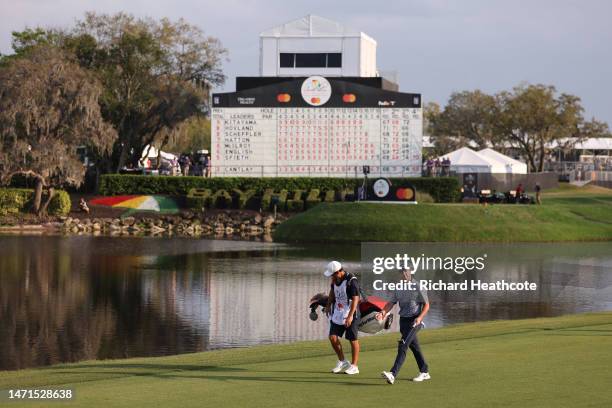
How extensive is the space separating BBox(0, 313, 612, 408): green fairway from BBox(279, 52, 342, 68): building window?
59.9 m

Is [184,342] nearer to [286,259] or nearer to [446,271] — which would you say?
[446,271]

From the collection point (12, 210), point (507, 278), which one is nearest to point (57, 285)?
point (507, 278)

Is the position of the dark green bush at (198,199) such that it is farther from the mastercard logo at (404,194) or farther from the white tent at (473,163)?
the white tent at (473,163)

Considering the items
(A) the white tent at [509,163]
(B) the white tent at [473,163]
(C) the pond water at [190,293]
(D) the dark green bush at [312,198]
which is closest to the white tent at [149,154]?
(D) the dark green bush at [312,198]

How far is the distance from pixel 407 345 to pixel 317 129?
58801 mm

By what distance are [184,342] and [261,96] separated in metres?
50.3

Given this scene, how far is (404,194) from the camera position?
213 ft

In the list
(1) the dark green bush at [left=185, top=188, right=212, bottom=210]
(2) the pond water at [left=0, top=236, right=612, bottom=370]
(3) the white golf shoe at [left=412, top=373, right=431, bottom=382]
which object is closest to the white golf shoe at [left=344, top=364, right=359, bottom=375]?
(3) the white golf shoe at [left=412, top=373, right=431, bottom=382]

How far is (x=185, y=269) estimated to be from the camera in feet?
147

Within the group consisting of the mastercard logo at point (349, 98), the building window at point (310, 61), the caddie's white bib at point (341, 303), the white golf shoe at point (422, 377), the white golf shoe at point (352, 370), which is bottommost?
the white golf shoe at point (352, 370)

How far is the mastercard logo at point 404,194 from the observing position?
64.8m

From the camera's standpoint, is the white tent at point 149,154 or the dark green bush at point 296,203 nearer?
the dark green bush at point 296,203

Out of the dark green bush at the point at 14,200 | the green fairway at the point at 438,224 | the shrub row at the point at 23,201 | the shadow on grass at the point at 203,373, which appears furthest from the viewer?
the shrub row at the point at 23,201

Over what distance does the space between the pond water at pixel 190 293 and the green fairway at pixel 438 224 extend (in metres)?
2.33
